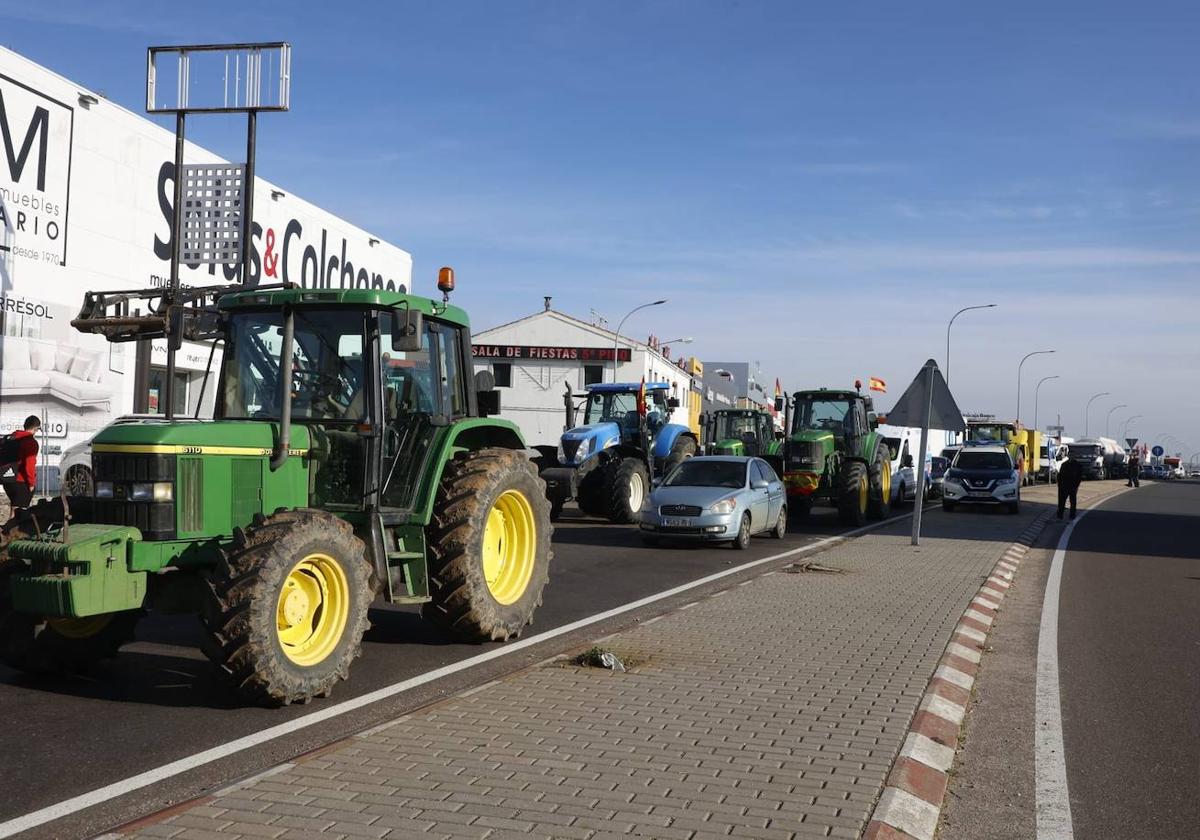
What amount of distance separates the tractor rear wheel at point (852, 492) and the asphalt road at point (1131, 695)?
581cm

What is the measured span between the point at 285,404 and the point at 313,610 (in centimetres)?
135

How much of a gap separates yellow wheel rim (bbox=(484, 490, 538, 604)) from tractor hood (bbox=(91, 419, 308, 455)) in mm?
2425

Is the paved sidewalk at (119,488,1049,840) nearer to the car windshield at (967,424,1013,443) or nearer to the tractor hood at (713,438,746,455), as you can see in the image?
the tractor hood at (713,438,746,455)

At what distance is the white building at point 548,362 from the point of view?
57.9 m

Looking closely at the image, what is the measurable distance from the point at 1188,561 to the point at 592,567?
967 cm

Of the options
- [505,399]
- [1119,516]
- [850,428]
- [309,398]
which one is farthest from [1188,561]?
[505,399]

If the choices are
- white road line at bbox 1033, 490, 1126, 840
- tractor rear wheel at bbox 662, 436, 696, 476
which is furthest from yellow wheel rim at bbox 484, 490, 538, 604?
tractor rear wheel at bbox 662, 436, 696, 476

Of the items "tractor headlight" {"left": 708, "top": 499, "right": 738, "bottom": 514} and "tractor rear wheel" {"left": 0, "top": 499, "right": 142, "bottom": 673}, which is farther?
"tractor headlight" {"left": 708, "top": 499, "right": 738, "bottom": 514}

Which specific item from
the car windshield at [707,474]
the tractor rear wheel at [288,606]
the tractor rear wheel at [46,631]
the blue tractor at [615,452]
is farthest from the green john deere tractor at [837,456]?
the tractor rear wheel at [46,631]

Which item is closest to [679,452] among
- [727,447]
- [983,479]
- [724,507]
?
[727,447]

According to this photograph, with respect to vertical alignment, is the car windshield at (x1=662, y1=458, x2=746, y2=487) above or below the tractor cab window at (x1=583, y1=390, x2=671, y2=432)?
below

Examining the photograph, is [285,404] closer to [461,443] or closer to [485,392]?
[461,443]

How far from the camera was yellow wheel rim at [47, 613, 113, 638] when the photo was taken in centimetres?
705

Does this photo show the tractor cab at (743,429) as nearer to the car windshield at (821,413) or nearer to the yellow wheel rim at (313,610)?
the car windshield at (821,413)
